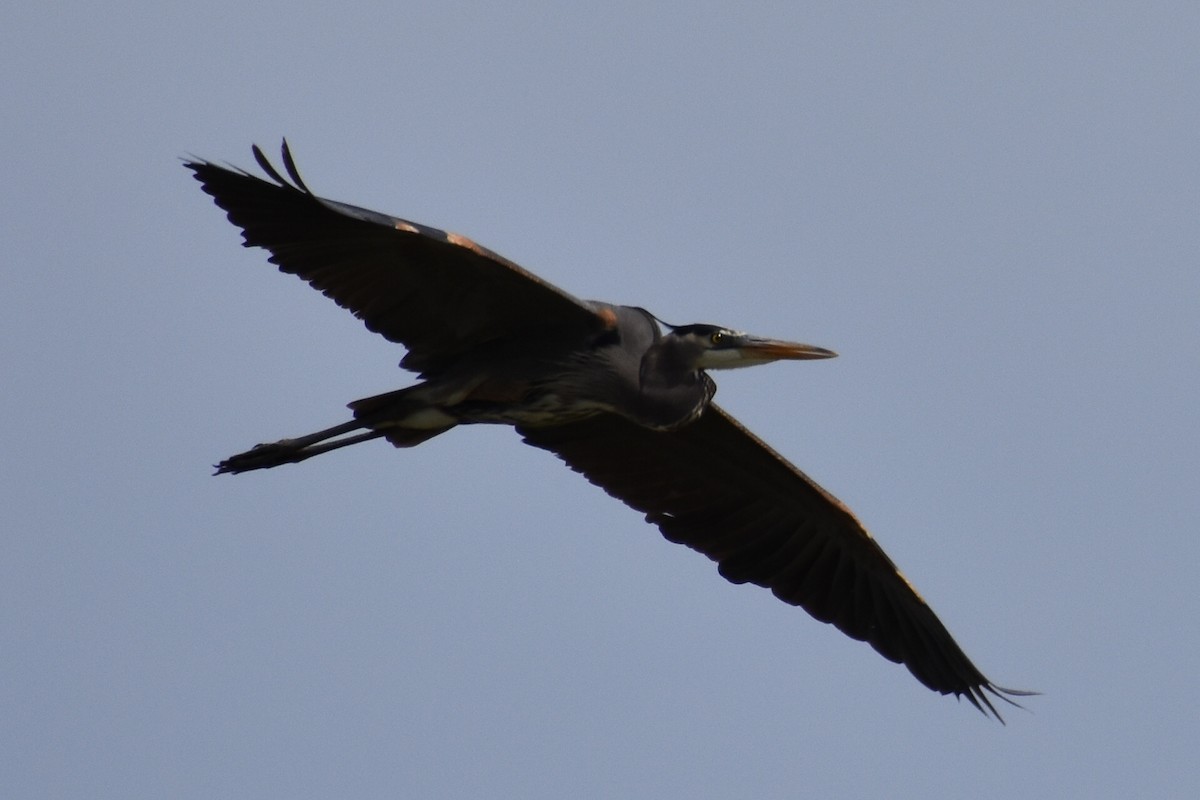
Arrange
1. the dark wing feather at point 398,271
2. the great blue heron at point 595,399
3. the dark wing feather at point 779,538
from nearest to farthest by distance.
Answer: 1. the dark wing feather at point 398,271
2. the great blue heron at point 595,399
3. the dark wing feather at point 779,538

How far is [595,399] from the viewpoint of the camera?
376 inches

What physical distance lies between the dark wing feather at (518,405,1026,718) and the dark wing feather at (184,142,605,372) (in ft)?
4.29

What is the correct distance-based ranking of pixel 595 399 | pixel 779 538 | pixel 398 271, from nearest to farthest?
pixel 398 271 < pixel 595 399 < pixel 779 538

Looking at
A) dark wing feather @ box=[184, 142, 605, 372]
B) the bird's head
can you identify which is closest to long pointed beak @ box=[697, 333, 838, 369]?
the bird's head

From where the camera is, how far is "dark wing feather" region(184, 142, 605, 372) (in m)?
8.59

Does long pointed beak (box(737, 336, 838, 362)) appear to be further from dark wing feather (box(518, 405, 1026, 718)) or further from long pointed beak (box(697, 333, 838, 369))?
dark wing feather (box(518, 405, 1026, 718))

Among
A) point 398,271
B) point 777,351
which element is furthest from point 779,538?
point 398,271

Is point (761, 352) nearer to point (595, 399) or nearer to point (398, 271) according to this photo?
point (595, 399)

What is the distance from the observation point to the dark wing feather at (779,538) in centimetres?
1060

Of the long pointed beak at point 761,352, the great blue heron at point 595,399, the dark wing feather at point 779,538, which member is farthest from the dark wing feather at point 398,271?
the dark wing feather at point 779,538

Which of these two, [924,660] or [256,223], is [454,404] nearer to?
[256,223]

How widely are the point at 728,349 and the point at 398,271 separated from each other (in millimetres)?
1720

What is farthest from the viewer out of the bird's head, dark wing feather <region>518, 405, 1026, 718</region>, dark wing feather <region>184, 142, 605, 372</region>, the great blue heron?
dark wing feather <region>518, 405, 1026, 718</region>

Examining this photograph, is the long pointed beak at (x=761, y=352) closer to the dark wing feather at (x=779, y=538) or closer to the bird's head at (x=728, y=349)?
the bird's head at (x=728, y=349)
